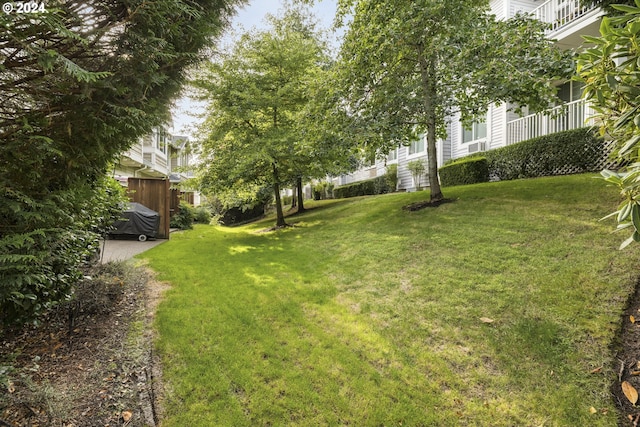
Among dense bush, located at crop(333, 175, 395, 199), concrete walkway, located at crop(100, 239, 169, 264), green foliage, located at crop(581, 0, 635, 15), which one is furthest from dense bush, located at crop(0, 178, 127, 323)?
dense bush, located at crop(333, 175, 395, 199)

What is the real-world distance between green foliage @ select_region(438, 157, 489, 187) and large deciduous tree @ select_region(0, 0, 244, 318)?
34.9 feet

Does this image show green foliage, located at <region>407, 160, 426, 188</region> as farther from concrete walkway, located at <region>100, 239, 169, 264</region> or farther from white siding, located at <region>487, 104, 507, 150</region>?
concrete walkway, located at <region>100, 239, 169, 264</region>

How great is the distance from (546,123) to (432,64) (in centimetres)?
464

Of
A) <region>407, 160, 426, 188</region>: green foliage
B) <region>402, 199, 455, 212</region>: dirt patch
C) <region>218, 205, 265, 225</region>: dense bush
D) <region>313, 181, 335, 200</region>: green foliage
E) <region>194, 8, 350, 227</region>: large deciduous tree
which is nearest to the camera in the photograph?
<region>402, 199, 455, 212</region>: dirt patch

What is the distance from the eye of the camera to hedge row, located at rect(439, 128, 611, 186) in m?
8.48

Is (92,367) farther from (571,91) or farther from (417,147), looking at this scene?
(417,147)

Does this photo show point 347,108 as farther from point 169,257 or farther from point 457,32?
point 169,257

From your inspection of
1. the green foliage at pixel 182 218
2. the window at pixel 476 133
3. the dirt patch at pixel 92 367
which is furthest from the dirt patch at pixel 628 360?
the green foliage at pixel 182 218

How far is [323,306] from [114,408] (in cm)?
260

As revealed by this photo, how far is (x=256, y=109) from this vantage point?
11109mm

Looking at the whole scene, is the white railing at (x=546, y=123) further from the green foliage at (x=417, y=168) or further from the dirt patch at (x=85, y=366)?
the dirt patch at (x=85, y=366)

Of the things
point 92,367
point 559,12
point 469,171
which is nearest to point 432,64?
point 469,171

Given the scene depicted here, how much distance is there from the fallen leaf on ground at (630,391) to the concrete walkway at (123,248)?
834 cm

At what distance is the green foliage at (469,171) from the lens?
11.4m
